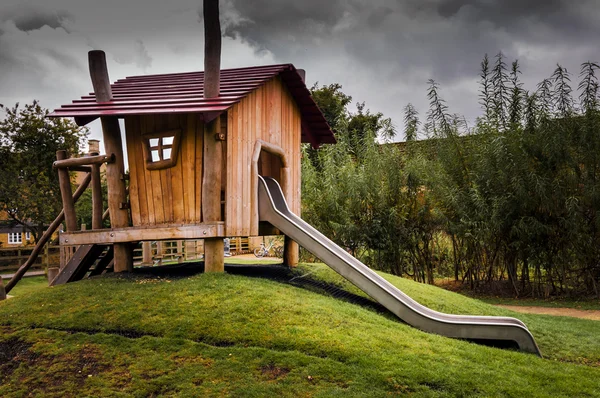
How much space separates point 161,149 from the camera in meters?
7.12

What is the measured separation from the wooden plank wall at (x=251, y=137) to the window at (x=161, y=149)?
2.64 feet

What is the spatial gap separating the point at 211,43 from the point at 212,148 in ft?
5.05

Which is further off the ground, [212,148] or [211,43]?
[211,43]

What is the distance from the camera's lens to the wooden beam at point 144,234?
667 centimetres

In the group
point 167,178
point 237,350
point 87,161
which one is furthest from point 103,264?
point 237,350

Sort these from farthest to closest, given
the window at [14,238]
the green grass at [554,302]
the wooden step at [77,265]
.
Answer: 1. the window at [14,238]
2. the green grass at [554,302]
3. the wooden step at [77,265]

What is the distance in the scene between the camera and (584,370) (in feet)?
17.4

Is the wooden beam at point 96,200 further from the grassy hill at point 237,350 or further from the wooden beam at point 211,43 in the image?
the wooden beam at point 211,43

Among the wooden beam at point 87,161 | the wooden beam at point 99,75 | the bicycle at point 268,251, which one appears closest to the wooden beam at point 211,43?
the wooden beam at point 99,75

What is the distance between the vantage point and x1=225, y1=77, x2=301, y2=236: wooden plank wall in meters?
6.95

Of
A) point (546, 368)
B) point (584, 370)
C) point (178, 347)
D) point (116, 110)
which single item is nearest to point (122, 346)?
point (178, 347)

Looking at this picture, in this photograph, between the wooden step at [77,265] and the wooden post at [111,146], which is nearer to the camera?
the wooden post at [111,146]

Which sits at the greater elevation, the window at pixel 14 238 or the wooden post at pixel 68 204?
the wooden post at pixel 68 204

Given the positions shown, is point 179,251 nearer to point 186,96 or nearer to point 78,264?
point 78,264
